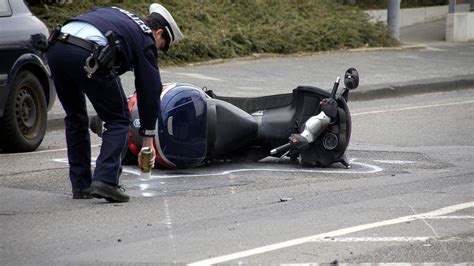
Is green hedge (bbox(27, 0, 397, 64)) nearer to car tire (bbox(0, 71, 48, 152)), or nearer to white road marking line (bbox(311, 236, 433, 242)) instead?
car tire (bbox(0, 71, 48, 152))

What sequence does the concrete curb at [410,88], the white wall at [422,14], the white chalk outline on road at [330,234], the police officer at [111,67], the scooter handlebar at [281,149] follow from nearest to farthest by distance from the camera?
the white chalk outline on road at [330,234]
the police officer at [111,67]
the scooter handlebar at [281,149]
the concrete curb at [410,88]
the white wall at [422,14]

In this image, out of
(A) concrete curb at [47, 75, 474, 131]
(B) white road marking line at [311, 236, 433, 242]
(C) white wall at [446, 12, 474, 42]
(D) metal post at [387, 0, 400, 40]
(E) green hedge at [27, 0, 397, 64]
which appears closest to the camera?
(B) white road marking line at [311, 236, 433, 242]

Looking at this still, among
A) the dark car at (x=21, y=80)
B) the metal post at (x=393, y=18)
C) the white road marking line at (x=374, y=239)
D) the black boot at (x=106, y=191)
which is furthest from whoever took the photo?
the metal post at (x=393, y=18)

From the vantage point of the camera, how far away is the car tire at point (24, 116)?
10.5 metres

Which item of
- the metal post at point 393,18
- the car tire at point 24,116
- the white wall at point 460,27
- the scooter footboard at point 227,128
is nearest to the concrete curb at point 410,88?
the metal post at point 393,18

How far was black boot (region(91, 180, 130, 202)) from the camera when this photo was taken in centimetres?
768

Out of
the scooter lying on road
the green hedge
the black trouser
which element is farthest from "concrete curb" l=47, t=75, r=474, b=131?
the black trouser

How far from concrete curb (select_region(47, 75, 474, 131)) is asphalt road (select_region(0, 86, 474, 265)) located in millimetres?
5548

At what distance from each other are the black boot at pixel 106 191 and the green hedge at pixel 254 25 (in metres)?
10.3

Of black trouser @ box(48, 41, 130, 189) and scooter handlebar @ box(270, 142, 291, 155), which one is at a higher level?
black trouser @ box(48, 41, 130, 189)

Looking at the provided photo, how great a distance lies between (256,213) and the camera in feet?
24.8

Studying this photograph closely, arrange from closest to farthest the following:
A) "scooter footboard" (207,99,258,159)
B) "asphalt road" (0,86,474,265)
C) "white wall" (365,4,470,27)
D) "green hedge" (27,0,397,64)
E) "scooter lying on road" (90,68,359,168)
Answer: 1. "asphalt road" (0,86,474,265)
2. "scooter lying on road" (90,68,359,168)
3. "scooter footboard" (207,99,258,159)
4. "green hedge" (27,0,397,64)
5. "white wall" (365,4,470,27)

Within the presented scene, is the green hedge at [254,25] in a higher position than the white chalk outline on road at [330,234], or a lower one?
lower

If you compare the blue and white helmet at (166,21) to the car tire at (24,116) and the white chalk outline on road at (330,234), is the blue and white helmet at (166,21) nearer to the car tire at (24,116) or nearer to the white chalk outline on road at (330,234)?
the white chalk outline on road at (330,234)
